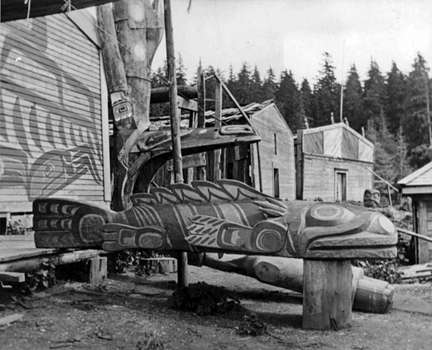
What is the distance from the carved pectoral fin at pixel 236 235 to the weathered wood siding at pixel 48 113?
491cm

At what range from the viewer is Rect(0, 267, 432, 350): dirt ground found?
4855 mm

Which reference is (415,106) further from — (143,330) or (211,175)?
(143,330)

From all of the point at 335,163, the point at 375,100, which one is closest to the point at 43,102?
the point at 335,163

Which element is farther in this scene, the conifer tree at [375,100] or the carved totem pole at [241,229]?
the conifer tree at [375,100]

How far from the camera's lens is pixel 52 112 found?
424 inches

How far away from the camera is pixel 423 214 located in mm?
12180

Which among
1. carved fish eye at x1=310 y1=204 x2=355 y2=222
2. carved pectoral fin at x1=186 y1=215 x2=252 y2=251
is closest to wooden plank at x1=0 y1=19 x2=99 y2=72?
carved pectoral fin at x1=186 y1=215 x2=252 y2=251

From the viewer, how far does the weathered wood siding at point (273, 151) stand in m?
19.8

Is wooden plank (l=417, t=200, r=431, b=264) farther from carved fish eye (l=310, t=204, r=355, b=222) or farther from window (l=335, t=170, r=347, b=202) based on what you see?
window (l=335, t=170, r=347, b=202)

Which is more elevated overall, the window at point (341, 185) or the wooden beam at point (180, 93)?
the wooden beam at point (180, 93)

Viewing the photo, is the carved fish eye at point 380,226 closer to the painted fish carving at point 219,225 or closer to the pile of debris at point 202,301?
the painted fish carving at point 219,225

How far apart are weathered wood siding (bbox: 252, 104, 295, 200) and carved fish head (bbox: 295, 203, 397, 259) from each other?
527 inches

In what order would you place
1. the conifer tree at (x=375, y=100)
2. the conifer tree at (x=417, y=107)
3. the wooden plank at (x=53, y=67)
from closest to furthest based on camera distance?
the wooden plank at (x=53, y=67)
the conifer tree at (x=417, y=107)
the conifer tree at (x=375, y=100)

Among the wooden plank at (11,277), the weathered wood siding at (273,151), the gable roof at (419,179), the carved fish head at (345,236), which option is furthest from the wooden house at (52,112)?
the weathered wood siding at (273,151)
